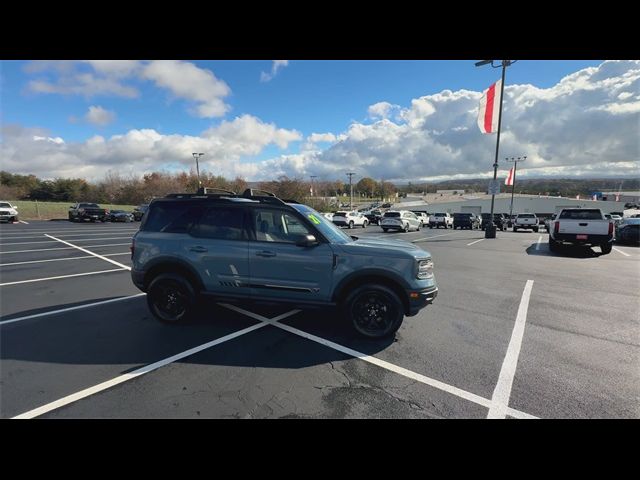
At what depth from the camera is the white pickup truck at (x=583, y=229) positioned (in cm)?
1118

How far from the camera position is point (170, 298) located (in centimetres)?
455

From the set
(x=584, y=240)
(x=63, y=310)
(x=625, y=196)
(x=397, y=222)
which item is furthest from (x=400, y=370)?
(x=625, y=196)

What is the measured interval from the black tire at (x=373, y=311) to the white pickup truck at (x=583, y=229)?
38.2ft

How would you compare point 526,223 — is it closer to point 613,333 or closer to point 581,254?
point 581,254

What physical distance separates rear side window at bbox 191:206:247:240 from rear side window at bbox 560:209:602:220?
13.4 metres

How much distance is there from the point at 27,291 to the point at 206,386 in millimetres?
6107

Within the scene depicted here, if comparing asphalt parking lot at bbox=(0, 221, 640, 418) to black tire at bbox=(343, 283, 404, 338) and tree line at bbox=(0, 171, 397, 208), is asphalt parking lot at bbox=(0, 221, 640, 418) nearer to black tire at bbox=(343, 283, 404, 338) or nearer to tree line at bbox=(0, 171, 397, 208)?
black tire at bbox=(343, 283, 404, 338)

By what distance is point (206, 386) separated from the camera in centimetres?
298

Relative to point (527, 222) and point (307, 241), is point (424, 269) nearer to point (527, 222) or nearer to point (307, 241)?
point (307, 241)

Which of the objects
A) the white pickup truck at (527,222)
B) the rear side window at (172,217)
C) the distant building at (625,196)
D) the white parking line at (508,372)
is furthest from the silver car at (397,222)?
the distant building at (625,196)

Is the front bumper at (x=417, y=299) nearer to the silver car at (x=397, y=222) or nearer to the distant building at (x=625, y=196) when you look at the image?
the silver car at (x=397, y=222)

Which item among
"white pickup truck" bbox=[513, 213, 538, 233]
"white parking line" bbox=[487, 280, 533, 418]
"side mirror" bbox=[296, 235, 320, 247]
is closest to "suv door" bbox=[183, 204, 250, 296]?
"side mirror" bbox=[296, 235, 320, 247]
